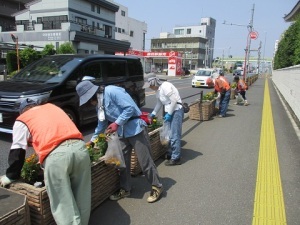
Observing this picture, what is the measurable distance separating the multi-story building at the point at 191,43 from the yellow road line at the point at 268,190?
79.0 metres

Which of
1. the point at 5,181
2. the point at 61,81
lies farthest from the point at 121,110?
the point at 61,81

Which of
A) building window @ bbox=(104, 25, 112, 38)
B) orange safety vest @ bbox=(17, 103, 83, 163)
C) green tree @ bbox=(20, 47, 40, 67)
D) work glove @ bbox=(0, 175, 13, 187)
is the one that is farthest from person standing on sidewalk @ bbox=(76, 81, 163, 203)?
building window @ bbox=(104, 25, 112, 38)

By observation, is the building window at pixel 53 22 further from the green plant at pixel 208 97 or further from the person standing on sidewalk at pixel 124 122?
the person standing on sidewalk at pixel 124 122

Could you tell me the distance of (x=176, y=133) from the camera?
4.88m

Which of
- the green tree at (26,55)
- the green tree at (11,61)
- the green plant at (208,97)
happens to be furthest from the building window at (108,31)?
the green plant at (208,97)

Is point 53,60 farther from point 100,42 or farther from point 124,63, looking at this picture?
point 100,42

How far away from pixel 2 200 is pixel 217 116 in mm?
8653

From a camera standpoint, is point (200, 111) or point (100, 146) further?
point (200, 111)

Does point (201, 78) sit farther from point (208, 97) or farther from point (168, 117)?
point (168, 117)

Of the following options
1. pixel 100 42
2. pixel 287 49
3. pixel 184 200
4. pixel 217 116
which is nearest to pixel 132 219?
pixel 184 200

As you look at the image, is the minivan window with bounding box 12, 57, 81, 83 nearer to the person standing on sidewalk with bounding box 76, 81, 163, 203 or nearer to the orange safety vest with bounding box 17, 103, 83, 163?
the person standing on sidewalk with bounding box 76, 81, 163, 203

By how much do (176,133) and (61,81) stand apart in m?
3.00

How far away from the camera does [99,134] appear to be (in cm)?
397

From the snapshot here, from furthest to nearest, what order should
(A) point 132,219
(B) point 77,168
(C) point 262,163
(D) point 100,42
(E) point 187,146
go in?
(D) point 100,42 → (E) point 187,146 → (C) point 262,163 → (A) point 132,219 → (B) point 77,168
